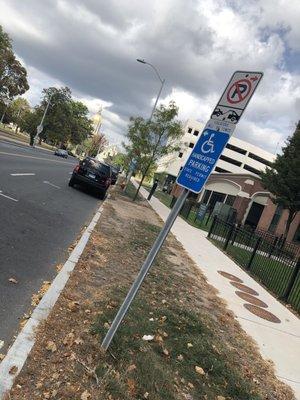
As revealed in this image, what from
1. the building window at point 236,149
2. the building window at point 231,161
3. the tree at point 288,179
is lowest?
the tree at point 288,179

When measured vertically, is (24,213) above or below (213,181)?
below

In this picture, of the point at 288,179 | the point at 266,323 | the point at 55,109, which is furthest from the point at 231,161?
the point at 266,323

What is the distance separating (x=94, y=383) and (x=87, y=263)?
4.32 metres

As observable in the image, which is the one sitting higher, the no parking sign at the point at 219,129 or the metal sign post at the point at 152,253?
the no parking sign at the point at 219,129

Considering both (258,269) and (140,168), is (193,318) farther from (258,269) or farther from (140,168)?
(140,168)

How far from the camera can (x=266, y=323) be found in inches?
355

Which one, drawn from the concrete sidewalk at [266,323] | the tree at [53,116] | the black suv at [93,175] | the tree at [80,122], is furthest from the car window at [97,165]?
the tree at [80,122]

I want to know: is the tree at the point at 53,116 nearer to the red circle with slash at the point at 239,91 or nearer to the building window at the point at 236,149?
the building window at the point at 236,149

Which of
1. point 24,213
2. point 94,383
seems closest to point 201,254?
point 24,213

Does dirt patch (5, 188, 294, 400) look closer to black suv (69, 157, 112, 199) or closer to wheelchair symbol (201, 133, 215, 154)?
wheelchair symbol (201, 133, 215, 154)

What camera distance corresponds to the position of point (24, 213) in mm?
11797

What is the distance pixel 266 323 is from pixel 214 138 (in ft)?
17.9

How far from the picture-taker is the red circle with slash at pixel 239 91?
468cm

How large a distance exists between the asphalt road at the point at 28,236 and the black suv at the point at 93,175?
447cm
